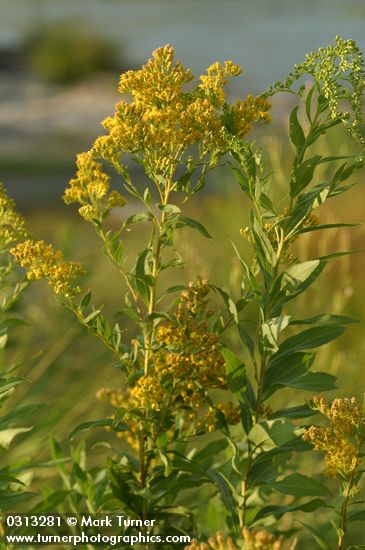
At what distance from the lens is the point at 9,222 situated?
1.86 meters

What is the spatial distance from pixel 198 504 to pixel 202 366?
613 mm

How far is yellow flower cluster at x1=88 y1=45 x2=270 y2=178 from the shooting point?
1643 millimetres

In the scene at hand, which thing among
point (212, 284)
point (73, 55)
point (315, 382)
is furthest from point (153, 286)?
point (73, 55)

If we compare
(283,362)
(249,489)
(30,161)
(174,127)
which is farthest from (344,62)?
(30,161)

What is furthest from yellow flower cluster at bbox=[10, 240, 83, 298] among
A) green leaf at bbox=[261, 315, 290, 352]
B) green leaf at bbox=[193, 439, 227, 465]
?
green leaf at bbox=[193, 439, 227, 465]

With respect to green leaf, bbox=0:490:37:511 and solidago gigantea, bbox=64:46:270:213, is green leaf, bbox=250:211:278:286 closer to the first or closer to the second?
solidago gigantea, bbox=64:46:270:213

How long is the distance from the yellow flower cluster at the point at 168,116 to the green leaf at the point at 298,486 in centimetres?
59

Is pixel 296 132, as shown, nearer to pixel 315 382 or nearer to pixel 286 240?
pixel 286 240

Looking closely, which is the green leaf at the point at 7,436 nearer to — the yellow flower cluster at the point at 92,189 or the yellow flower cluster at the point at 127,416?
the yellow flower cluster at the point at 127,416

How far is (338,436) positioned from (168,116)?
0.62 meters

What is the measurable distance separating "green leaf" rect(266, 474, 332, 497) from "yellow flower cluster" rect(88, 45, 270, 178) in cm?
59

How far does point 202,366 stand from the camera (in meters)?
1.71

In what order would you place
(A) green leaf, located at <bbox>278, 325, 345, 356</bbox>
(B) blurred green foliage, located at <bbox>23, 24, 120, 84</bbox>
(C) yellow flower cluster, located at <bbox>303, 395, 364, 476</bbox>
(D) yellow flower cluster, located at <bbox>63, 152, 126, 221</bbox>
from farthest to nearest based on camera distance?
(B) blurred green foliage, located at <bbox>23, 24, 120, 84</bbox>, (D) yellow flower cluster, located at <bbox>63, 152, 126, 221</bbox>, (A) green leaf, located at <bbox>278, 325, 345, 356</bbox>, (C) yellow flower cluster, located at <bbox>303, 395, 364, 476</bbox>

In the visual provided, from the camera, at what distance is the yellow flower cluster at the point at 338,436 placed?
1555 millimetres
